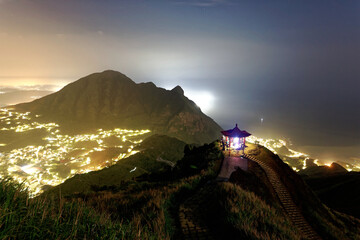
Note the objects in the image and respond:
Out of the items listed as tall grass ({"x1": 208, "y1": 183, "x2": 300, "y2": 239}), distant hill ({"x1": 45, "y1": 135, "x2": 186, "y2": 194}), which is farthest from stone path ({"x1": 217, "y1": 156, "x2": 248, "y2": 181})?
distant hill ({"x1": 45, "y1": 135, "x2": 186, "y2": 194})

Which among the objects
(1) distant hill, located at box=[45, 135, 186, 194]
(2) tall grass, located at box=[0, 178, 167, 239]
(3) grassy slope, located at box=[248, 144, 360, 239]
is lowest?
(1) distant hill, located at box=[45, 135, 186, 194]

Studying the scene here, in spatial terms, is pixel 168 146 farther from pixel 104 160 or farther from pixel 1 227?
pixel 1 227

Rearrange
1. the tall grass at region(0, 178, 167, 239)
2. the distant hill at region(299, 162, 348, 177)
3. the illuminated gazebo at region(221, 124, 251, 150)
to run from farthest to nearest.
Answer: the distant hill at region(299, 162, 348, 177)
the illuminated gazebo at region(221, 124, 251, 150)
the tall grass at region(0, 178, 167, 239)

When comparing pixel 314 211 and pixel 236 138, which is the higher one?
pixel 236 138

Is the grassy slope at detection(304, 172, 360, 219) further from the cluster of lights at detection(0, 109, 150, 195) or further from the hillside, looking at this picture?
the cluster of lights at detection(0, 109, 150, 195)

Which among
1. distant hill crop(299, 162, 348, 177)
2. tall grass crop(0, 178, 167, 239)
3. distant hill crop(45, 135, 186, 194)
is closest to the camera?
tall grass crop(0, 178, 167, 239)

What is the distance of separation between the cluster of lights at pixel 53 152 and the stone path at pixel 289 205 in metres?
58.9

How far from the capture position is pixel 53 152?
400 ft

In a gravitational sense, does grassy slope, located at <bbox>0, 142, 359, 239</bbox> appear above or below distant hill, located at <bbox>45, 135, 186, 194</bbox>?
above

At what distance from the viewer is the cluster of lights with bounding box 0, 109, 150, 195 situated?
3501 inches

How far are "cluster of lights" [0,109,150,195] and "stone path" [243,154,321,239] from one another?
5894cm

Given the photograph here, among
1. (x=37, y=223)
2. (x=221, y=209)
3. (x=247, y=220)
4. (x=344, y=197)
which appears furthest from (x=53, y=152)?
(x=344, y=197)

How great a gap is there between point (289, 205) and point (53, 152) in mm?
145957

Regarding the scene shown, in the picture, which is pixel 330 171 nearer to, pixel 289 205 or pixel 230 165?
pixel 289 205
